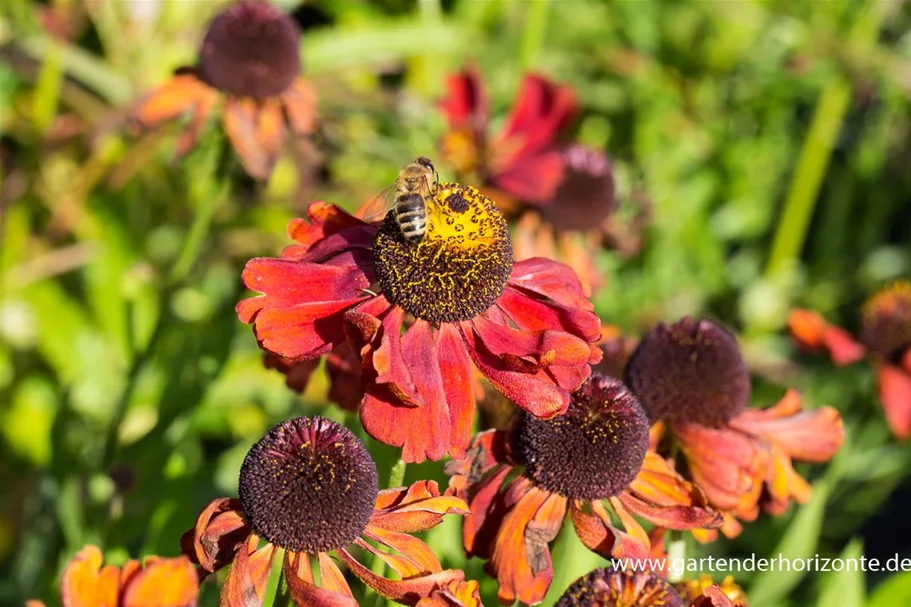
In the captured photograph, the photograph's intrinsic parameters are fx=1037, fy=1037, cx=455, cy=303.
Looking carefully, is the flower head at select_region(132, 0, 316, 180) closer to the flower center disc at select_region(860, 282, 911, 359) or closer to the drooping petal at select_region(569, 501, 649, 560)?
the drooping petal at select_region(569, 501, 649, 560)

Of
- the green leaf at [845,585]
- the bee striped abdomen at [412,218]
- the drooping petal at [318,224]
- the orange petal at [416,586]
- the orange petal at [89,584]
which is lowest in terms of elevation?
the green leaf at [845,585]

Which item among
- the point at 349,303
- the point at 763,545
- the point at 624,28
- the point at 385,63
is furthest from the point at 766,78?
the point at 349,303

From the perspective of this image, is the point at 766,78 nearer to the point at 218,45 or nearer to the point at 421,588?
the point at 218,45

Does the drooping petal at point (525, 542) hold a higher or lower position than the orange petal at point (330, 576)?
lower

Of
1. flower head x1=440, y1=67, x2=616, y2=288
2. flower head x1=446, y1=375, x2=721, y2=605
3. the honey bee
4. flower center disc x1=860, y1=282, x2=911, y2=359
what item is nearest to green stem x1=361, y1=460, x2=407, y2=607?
flower head x1=446, y1=375, x2=721, y2=605

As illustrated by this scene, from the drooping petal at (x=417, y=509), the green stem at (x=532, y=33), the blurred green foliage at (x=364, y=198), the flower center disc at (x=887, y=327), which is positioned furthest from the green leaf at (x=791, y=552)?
the green stem at (x=532, y=33)

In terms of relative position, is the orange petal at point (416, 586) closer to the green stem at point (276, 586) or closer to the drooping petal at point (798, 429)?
the green stem at point (276, 586)

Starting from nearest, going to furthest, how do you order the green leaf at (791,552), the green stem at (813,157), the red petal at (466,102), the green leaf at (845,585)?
the green leaf at (845,585), the green leaf at (791,552), the red petal at (466,102), the green stem at (813,157)
